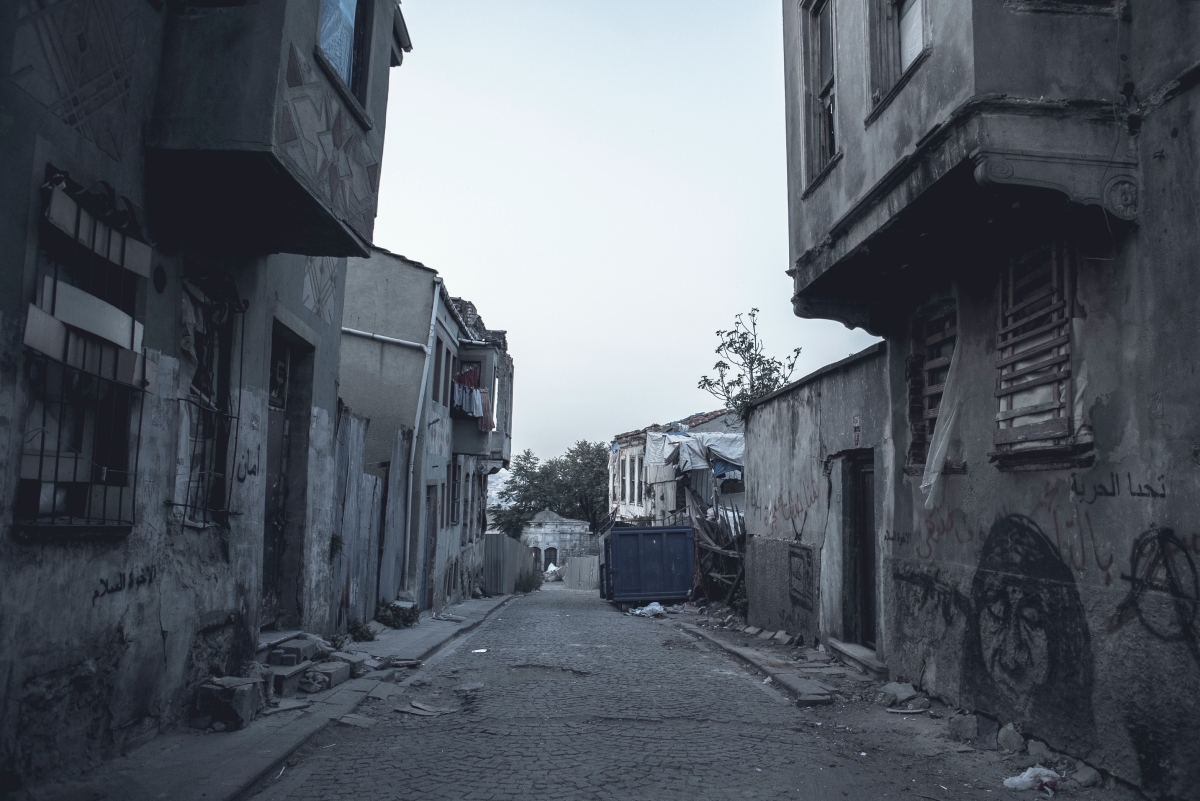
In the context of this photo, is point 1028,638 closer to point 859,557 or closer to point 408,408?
point 859,557

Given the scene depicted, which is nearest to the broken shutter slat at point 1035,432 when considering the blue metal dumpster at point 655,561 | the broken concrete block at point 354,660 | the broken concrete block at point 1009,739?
the broken concrete block at point 1009,739

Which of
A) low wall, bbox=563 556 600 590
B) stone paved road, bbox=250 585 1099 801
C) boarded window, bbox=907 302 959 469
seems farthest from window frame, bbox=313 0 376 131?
low wall, bbox=563 556 600 590

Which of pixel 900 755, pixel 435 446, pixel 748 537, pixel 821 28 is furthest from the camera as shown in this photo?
pixel 435 446

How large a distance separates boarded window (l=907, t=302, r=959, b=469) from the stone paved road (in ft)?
9.43

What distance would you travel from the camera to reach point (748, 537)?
15750 mm

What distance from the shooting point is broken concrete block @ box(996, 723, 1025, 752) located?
249 inches

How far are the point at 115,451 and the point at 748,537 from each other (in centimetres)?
1176

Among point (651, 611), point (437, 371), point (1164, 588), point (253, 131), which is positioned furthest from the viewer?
point (437, 371)

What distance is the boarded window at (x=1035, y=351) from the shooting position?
233 inches

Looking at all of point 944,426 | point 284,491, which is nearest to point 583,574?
point 284,491

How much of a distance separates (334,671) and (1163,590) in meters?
7.05

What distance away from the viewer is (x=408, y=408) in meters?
17.4

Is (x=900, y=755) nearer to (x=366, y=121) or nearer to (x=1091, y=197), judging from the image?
(x=1091, y=197)

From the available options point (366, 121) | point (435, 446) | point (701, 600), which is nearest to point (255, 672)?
point (366, 121)
